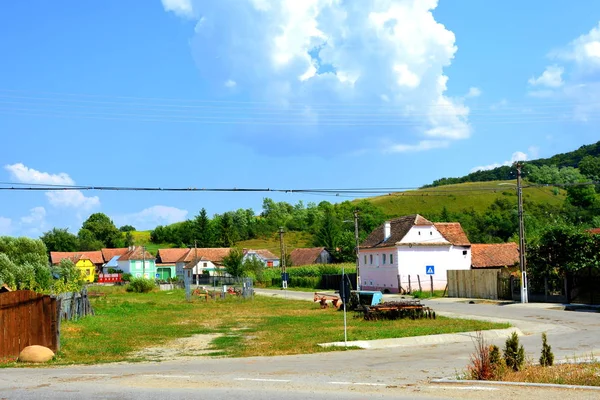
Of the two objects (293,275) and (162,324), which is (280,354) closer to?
(162,324)

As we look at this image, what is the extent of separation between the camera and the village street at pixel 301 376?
40.5 ft

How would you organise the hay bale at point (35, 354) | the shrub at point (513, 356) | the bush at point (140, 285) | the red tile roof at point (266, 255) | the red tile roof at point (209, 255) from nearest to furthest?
the shrub at point (513, 356), the hay bale at point (35, 354), the bush at point (140, 285), the red tile roof at point (209, 255), the red tile roof at point (266, 255)

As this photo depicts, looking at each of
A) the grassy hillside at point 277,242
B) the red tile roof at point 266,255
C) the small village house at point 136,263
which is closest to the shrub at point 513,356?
the red tile roof at point 266,255

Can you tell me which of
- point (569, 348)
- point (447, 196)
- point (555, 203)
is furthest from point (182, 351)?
point (447, 196)

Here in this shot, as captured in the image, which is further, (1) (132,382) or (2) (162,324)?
(2) (162,324)

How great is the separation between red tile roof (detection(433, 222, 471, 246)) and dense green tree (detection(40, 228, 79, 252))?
12601 cm

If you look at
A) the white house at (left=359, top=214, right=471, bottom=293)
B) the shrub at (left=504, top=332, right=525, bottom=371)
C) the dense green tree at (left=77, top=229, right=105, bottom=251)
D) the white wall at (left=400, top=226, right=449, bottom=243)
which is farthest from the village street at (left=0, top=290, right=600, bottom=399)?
the dense green tree at (left=77, top=229, right=105, bottom=251)

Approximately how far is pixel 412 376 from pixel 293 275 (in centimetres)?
7503

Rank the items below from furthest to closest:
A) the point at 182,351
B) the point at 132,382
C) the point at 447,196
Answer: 1. the point at 447,196
2. the point at 182,351
3. the point at 132,382

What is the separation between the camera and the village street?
40.5 ft

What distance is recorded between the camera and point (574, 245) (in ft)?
128

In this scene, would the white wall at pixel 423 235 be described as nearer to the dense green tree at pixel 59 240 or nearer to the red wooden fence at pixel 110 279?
the red wooden fence at pixel 110 279

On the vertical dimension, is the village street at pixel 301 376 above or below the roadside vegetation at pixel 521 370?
below

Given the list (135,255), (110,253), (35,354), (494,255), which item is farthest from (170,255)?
(35,354)
